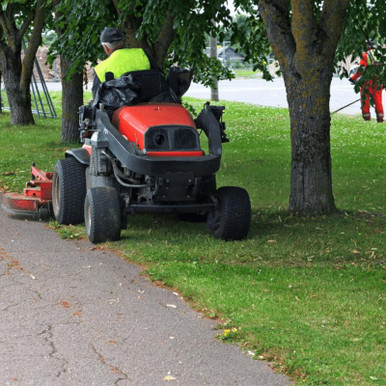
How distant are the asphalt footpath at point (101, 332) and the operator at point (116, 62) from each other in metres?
2.11

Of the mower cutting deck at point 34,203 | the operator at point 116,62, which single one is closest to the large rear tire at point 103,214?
the operator at point 116,62

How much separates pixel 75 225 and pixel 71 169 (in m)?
0.61

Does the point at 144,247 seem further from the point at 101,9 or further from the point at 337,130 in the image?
the point at 337,130

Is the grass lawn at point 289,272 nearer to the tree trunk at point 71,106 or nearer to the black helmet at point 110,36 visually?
the black helmet at point 110,36

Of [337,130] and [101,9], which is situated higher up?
[101,9]

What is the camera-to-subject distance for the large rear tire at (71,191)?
1007 cm

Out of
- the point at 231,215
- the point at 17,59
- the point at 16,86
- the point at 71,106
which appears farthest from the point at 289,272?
the point at 17,59

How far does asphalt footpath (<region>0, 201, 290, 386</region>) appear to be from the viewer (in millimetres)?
5574

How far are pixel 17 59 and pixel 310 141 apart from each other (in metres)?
15.2

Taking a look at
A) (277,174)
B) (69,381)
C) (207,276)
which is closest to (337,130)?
(277,174)

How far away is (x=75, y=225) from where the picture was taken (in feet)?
33.7

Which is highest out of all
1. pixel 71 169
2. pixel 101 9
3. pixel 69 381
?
pixel 101 9

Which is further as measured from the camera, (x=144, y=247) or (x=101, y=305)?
(x=144, y=247)

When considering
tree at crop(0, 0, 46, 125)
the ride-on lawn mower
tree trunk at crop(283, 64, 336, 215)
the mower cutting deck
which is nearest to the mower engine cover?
the ride-on lawn mower
